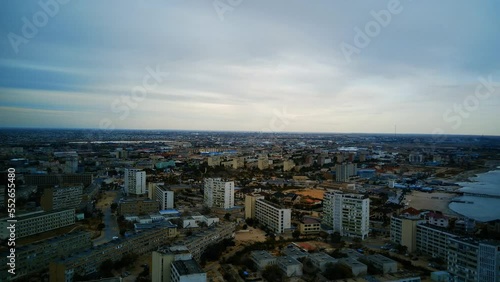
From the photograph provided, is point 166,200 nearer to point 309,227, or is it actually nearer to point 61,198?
point 61,198

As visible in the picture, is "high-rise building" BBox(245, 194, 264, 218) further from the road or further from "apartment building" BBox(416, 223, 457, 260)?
"apartment building" BBox(416, 223, 457, 260)

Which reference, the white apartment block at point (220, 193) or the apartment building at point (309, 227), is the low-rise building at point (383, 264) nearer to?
the apartment building at point (309, 227)

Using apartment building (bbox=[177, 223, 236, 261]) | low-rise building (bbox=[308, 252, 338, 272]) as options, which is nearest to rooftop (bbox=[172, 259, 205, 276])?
apartment building (bbox=[177, 223, 236, 261])

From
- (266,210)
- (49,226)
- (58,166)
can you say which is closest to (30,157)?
(58,166)

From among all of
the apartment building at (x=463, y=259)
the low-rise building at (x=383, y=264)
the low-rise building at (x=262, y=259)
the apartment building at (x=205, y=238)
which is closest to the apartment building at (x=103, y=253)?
the apartment building at (x=205, y=238)

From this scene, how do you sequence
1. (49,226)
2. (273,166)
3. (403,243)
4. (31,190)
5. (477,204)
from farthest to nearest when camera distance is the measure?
(273,166) < (477,204) < (31,190) < (49,226) < (403,243)

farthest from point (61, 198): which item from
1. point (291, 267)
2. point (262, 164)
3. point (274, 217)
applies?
point (262, 164)

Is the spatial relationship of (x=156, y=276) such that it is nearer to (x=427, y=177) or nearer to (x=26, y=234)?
(x=26, y=234)
